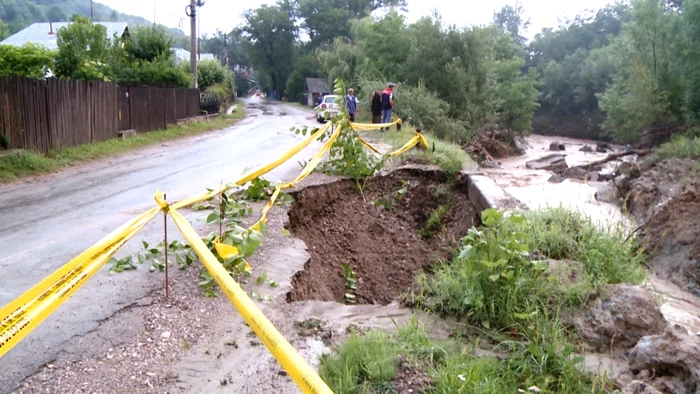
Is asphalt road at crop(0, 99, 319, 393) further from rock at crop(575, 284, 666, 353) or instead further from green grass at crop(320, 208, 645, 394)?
rock at crop(575, 284, 666, 353)

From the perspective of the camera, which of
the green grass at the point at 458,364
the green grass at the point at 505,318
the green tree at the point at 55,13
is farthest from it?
the green tree at the point at 55,13

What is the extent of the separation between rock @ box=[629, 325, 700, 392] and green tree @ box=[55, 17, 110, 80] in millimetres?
19066

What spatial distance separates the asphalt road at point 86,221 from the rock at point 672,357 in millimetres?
3398

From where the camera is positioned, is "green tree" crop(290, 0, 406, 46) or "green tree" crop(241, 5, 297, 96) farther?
"green tree" crop(241, 5, 297, 96)

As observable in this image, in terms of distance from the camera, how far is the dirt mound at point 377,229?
6.58 m

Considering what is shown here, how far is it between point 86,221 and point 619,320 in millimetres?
6386

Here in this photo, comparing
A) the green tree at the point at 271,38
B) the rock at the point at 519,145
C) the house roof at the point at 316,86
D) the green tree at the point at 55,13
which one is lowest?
the rock at the point at 519,145

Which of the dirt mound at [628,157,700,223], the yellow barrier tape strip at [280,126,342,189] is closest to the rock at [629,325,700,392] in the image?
the yellow barrier tape strip at [280,126,342,189]

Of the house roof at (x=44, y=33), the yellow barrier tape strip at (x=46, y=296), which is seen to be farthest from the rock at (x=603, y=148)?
the yellow barrier tape strip at (x=46, y=296)

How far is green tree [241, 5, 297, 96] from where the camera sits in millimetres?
82625

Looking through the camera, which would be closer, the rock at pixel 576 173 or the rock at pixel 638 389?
the rock at pixel 638 389

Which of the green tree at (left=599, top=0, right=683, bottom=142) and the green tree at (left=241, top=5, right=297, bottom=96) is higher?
the green tree at (left=241, top=5, right=297, bottom=96)

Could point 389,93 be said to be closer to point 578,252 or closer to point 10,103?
point 10,103

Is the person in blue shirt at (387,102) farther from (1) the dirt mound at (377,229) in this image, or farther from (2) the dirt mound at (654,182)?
(1) the dirt mound at (377,229)
